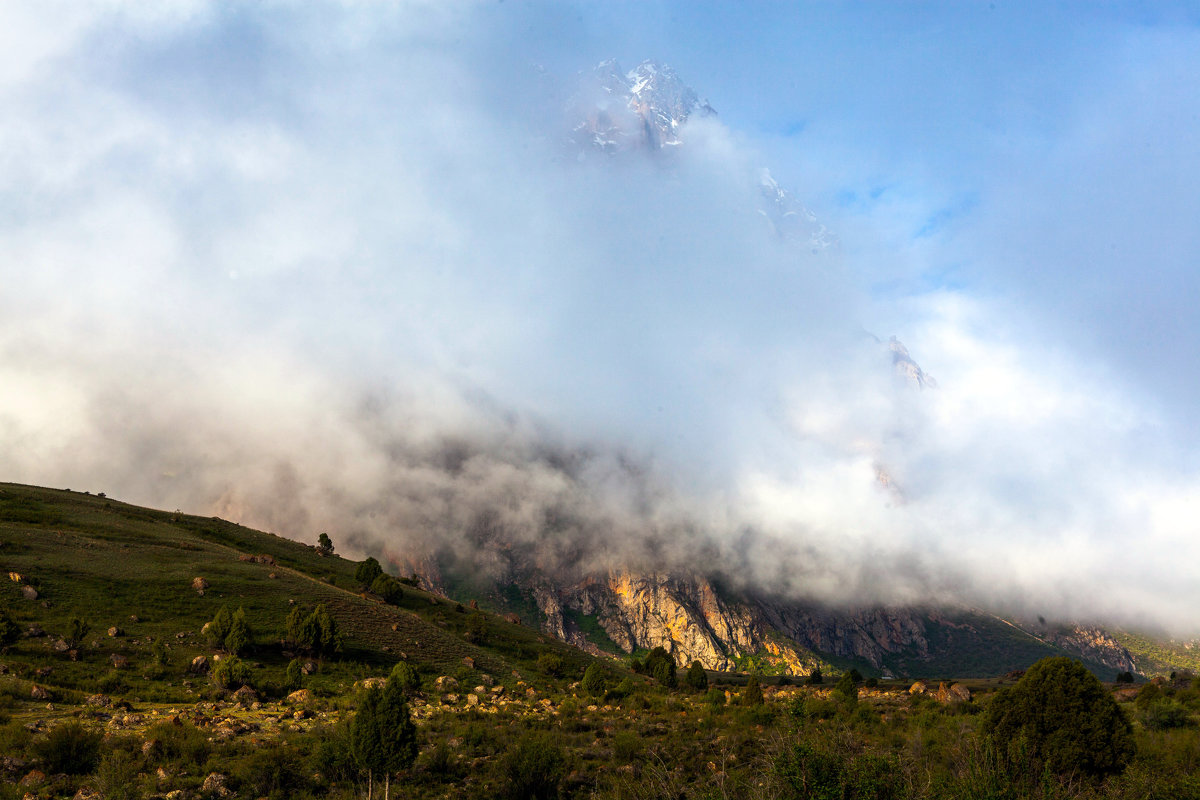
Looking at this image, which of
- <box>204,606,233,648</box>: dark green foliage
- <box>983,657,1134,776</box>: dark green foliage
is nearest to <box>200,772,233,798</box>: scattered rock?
<box>983,657,1134,776</box>: dark green foliage

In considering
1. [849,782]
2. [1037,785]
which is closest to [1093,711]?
[1037,785]

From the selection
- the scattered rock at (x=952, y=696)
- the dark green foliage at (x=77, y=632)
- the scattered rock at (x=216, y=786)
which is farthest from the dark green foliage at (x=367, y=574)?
the scattered rock at (x=952, y=696)

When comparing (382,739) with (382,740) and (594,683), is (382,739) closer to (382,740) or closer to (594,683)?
(382,740)

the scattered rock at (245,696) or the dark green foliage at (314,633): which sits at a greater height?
the dark green foliage at (314,633)

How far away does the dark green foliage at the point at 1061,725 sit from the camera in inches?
773

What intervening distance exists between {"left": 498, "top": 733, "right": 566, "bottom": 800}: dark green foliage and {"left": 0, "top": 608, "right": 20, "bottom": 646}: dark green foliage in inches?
1506

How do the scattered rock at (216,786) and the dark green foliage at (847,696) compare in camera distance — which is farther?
the dark green foliage at (847,696)

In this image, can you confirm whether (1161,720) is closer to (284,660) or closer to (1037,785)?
(1037,785)

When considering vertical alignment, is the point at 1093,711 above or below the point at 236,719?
above

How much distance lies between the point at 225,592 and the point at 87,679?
21494mm

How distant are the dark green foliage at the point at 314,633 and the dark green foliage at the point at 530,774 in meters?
33.3

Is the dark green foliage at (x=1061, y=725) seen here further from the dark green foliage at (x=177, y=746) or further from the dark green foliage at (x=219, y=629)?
the dark green foliage at (x=219, y=629)

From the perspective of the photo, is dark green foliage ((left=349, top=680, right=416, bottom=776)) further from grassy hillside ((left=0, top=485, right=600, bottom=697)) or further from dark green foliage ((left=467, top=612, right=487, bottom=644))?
dark green foliage ((left=467, top=612, right=487, bottom=644))

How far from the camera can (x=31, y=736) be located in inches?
837
